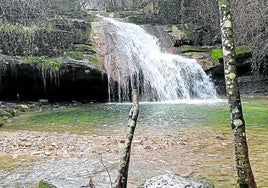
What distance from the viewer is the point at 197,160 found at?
6.93 m

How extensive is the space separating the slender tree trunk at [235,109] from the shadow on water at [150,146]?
129 centimetres

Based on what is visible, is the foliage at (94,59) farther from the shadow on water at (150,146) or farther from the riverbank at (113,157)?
the riverbank at (113,157)

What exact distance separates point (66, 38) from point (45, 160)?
515 inches

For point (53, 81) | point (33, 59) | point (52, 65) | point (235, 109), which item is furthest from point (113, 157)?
point (53, 81)

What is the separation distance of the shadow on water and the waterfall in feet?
20.7

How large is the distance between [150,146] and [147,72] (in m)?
12.7

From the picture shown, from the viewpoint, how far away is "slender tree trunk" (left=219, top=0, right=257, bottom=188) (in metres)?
4.14

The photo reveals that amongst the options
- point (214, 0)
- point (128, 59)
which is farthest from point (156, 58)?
point (214, 0)

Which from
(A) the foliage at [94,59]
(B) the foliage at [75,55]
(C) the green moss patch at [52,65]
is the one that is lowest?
(C) the green moss patch at [52,65]

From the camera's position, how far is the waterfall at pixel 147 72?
20.1 meters

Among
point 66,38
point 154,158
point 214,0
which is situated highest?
point 214,0

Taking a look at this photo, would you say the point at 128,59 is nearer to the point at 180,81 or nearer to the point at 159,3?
the point at 180,81

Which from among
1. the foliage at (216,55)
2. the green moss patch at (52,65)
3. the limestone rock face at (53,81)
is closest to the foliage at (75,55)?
the limestone rock face at (53,81)

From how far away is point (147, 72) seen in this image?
2066cm
